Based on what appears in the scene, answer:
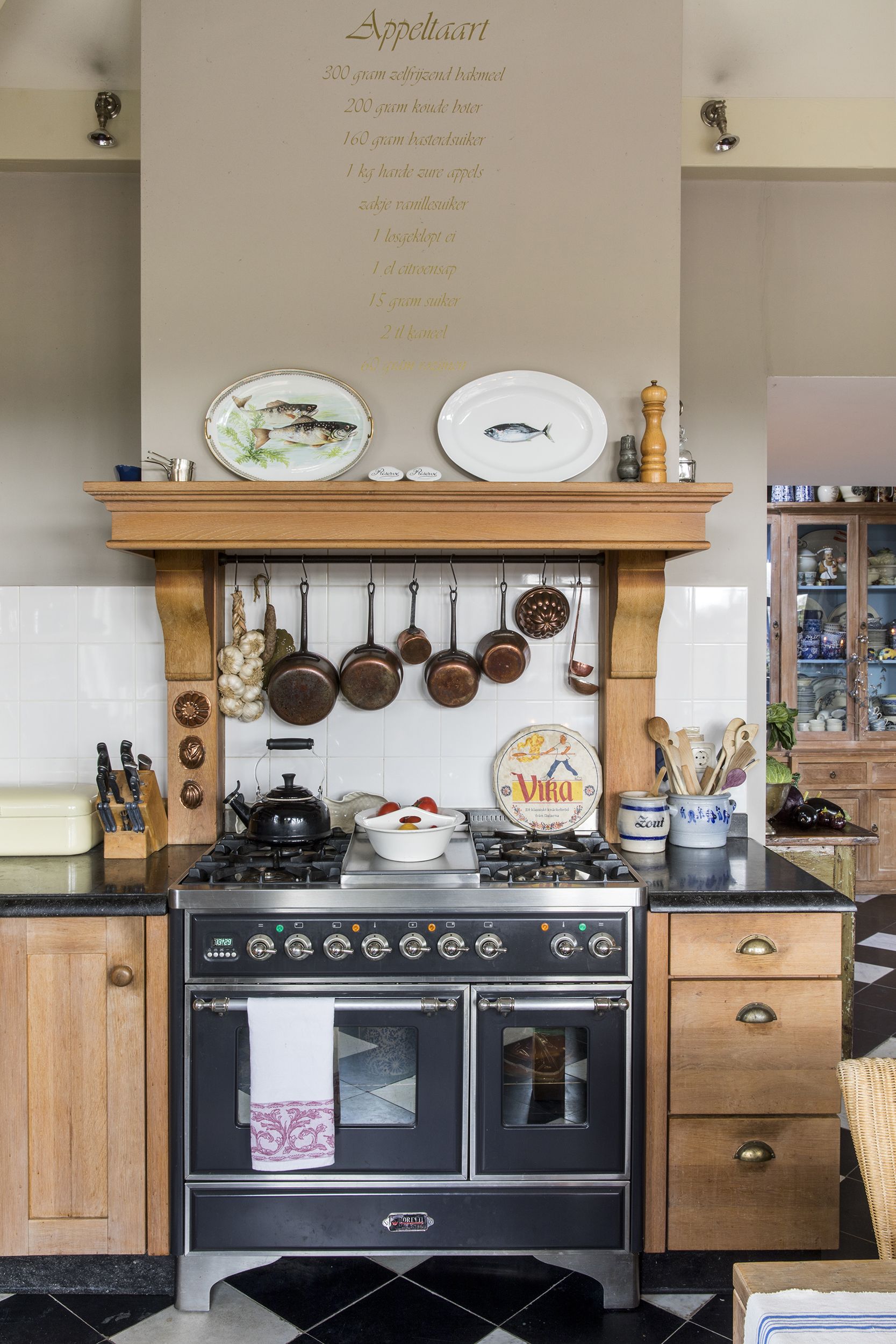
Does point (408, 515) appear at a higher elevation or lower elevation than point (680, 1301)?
higher

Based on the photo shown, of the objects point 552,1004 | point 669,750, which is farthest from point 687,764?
point 552,1004

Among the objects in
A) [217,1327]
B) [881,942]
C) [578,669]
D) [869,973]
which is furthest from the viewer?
[881,942]

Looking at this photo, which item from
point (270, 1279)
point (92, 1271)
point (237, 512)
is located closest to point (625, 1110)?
point (270, 1279)

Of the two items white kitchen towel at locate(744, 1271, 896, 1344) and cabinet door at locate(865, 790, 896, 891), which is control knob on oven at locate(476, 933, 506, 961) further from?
cabinet door at locate(865, 790, 896, 891)

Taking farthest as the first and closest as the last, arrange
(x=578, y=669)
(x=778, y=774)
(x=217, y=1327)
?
(x=778, y=774)
(x=578, y=669)
(x=217, y=1327)

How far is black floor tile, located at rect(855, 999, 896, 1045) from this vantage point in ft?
10.6

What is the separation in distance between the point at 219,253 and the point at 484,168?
2.18 ft

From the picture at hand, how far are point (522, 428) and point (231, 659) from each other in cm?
94

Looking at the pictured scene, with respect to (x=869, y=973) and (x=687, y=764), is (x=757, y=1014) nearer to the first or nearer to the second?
(x=687, y=764)

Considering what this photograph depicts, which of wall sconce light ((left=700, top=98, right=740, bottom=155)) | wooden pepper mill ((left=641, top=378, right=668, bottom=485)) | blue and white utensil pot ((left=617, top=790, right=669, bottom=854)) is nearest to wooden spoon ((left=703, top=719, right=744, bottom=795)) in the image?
blue and white utensil pot ((left=617, top=790, right=669, bottom=854))

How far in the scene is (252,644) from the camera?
242 centimetres

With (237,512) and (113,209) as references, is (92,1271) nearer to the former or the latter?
(237,512)

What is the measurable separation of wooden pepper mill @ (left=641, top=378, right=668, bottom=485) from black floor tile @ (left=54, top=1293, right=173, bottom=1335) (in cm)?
210

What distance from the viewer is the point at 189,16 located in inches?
86.0
